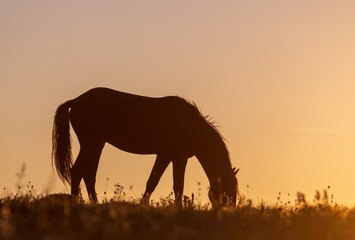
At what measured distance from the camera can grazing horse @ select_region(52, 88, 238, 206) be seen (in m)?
15.3

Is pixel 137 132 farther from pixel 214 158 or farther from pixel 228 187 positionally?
pixel 228 187

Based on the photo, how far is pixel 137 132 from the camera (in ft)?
51.9

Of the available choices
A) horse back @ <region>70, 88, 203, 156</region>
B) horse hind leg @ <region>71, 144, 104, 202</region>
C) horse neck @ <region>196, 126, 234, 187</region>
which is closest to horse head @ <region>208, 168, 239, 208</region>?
horse neck @ <region>196, 126, 234, 187</region>

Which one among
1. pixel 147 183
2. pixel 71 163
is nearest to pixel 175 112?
pixel 147 183

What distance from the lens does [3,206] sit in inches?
337

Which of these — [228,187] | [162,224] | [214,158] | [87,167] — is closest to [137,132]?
[87,167]

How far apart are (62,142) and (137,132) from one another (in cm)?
215

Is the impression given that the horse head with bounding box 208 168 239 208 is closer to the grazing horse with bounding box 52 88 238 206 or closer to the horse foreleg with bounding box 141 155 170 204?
the grazing horse with bounding box 52 88 238 206

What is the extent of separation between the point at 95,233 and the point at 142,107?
1011 cm

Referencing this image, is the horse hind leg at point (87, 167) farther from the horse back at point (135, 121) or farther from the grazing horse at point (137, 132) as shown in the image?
the horse back at point (135, 121)

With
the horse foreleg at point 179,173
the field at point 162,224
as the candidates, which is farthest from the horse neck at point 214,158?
the field at point 162,224

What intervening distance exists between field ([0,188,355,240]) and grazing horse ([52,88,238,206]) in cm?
632

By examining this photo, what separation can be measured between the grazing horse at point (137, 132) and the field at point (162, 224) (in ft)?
20.7

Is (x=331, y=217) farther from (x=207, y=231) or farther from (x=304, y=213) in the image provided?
(x=207, y=231)
